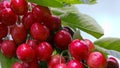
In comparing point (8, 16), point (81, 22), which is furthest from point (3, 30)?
point (81, 22)

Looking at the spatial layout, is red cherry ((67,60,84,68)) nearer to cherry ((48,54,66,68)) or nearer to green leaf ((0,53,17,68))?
cherry ((48,54,66,68))

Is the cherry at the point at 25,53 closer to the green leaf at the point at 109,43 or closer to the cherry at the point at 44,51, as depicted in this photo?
the cherry at the point at 44,51

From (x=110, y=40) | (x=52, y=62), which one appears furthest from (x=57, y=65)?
(x=110, y=40)

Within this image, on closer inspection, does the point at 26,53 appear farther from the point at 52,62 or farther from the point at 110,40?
the point at 110,40

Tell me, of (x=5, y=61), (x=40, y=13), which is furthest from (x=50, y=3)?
(x=5, y=61)

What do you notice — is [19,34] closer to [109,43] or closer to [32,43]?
Result: [32,43]

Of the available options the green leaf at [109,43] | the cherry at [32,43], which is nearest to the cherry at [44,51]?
the cherry at [32,43]
